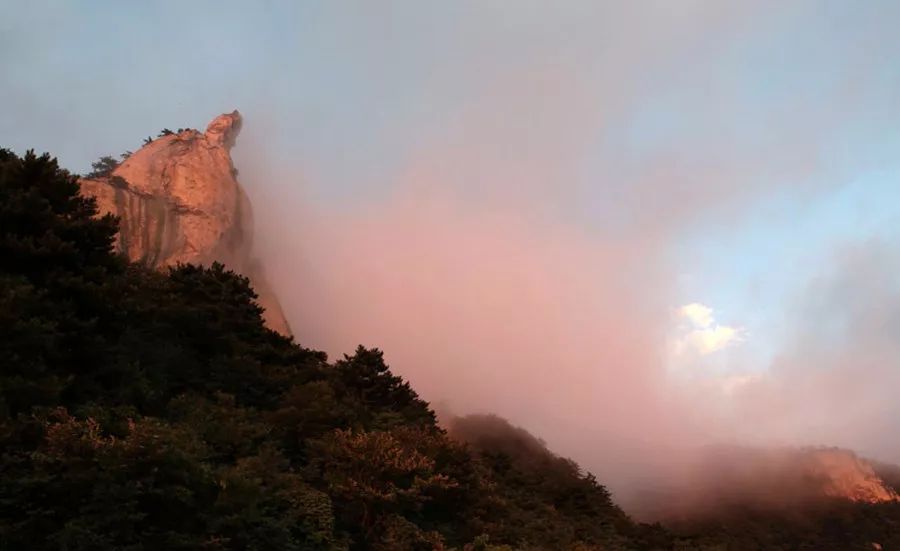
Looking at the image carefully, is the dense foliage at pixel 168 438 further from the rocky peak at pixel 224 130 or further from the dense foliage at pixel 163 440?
the rocky peak at pixel 224 130

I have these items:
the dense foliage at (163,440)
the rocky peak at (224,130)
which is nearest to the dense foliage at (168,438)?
the dense foliage at (163,440)

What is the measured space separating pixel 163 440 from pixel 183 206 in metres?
64.3

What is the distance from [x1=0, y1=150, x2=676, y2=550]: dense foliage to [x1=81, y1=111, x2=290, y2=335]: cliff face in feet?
139

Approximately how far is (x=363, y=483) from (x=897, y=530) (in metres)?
113

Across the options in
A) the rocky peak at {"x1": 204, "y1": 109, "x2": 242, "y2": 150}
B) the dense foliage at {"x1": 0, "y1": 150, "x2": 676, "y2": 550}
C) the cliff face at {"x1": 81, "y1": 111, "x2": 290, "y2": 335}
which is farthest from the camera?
the rocky peak at {"x1": 204, "y1": 109, "x2": 242, "y2": 150}

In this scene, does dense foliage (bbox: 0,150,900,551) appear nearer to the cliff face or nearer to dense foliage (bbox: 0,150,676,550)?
dense foliage (bbox: 0,150,676,550)

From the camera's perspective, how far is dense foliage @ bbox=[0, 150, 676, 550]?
35.1ft

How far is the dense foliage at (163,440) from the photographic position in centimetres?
1070

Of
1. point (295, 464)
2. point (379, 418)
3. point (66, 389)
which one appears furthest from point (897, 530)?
point (66, 389)

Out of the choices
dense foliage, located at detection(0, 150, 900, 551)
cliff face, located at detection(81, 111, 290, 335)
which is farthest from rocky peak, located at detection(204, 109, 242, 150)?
dense foliage, located at detection(0, 150, 900, 551)

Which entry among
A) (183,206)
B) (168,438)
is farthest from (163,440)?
(183,206)

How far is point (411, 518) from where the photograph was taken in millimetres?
16859

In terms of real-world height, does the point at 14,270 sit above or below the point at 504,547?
above

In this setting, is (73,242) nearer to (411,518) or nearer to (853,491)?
(411,518)
